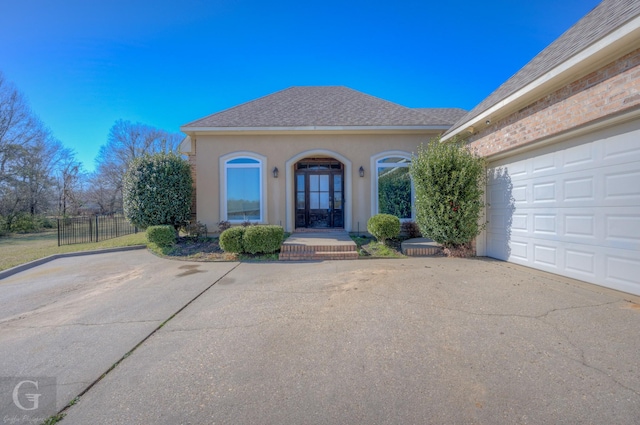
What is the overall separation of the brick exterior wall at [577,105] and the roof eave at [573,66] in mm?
120

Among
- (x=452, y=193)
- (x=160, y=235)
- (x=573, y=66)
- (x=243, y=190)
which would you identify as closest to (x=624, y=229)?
(x=573, y=66)

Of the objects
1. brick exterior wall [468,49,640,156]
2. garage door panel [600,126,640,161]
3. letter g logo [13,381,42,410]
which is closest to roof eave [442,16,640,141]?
brick exterior wall [468,49,640,156]

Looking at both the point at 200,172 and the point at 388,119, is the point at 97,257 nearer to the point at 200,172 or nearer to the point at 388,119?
the point at 200,172

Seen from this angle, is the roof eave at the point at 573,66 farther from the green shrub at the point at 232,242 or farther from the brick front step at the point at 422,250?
the green shrub at the point at 232,242

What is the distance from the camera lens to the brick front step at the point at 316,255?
7105mm

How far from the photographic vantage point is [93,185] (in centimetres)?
3017

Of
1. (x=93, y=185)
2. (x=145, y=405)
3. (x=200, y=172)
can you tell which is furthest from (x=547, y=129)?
(x=93, y=185)

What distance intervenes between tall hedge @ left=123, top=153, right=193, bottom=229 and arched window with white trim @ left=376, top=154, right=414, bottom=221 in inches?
271

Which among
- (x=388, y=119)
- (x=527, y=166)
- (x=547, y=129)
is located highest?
(x=388, y=119)

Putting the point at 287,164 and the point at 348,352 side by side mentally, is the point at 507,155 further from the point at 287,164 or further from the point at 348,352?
the point at 287,164

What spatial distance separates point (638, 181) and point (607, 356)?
2940 millimetres

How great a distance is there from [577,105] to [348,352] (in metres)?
5.45

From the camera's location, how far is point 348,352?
2.77 meters

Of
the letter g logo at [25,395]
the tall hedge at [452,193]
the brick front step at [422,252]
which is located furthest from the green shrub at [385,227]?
the letter g logo at [25,395]
